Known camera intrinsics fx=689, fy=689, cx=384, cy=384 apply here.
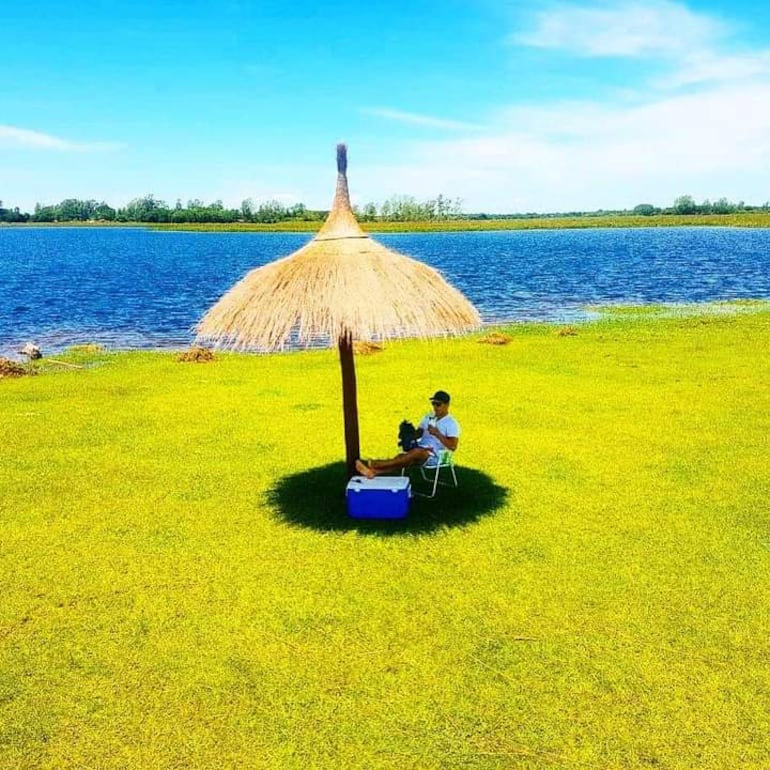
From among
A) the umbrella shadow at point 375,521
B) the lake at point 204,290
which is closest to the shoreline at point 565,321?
the lake at point 204,290

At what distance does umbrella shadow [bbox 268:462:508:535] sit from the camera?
8.45 meters

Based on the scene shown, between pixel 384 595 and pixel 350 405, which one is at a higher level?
pixel 350 405

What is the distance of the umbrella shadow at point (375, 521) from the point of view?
845 centimetres

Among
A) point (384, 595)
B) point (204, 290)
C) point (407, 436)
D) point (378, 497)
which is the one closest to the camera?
point (384, 595)

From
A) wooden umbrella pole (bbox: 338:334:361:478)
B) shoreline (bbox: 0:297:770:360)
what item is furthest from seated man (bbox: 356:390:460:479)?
shoreline (bbox: 0:297:770:360)

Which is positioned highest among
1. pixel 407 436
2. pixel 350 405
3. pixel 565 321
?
pixel 350 405

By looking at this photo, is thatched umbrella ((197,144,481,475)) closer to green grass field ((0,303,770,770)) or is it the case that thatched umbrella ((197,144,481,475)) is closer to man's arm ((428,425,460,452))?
man's arm ((428,425,460,452))

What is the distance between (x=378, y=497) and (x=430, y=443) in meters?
1.05

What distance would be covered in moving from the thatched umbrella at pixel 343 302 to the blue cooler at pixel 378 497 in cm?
77

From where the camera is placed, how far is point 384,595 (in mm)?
6902

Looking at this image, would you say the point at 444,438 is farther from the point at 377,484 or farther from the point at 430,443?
the point at 377,484

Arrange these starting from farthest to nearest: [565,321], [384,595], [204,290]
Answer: [204,290], [565,321], [384,595]

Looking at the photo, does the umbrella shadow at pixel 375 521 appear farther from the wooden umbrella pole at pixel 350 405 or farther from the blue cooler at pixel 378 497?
the wooden umbrella pole at pixel 350 405

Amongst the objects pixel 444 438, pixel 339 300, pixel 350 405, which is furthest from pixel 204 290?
pixel 444 438
